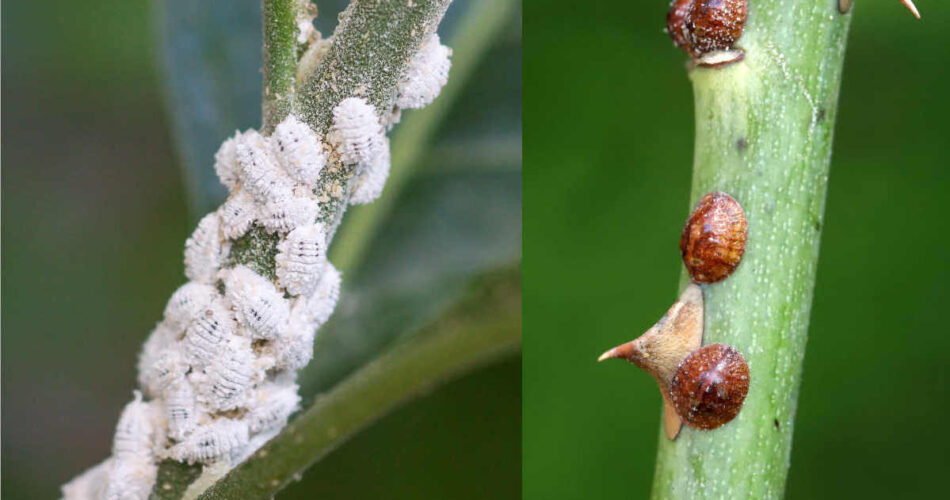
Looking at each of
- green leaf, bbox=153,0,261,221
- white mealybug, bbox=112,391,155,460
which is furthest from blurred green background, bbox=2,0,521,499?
white mealybug, bbox=112,391,155,460

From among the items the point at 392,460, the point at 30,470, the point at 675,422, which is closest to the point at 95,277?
the point at 30,470

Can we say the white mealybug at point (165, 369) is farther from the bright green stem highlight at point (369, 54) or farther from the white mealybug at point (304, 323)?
the bright green stem highlight at point (369, 54)

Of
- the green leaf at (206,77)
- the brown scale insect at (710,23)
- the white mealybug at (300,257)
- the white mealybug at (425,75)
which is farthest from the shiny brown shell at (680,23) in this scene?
the green leaf at (206,77)

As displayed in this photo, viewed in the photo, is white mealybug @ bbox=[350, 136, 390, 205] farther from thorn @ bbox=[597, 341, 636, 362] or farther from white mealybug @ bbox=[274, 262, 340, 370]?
thorn @ bbox=[597, 341, 636, 362]

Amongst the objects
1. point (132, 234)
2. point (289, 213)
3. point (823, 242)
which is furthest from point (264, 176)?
point (823, 242)

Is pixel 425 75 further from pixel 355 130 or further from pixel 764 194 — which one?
pixel 764 194
